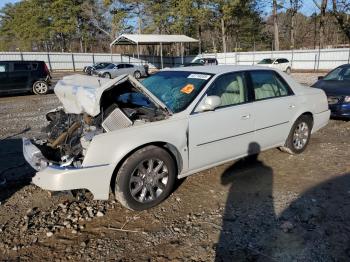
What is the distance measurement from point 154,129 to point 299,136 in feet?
10.0

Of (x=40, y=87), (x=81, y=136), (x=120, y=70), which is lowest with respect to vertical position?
(x=40, y=87)

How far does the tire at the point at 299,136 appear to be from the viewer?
574 centimetres

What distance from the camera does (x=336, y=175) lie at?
506cm

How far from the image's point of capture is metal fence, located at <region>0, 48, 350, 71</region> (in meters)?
31.7

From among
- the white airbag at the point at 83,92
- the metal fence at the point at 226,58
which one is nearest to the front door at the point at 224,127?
the white airbag at the point at 83,92

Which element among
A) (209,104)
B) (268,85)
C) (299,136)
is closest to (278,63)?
(299,136)

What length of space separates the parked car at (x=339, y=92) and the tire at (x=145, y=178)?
5877 millimetres

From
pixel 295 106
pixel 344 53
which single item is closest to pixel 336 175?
pixel 295 106

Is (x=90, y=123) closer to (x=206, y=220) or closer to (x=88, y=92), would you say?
(x=88, y=92)

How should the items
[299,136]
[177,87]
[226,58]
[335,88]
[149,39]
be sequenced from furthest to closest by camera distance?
[226,58] → [149,39] → [335,88] → [299,136] → [177,87]

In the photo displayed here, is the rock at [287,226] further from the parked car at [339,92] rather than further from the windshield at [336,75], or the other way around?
the windshield at [336,75]

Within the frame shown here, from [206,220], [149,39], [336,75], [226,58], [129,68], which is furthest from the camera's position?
[226,58]

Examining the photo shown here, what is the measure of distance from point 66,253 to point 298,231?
7.50 feet

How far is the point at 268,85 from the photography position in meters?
5.30
